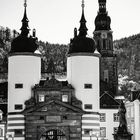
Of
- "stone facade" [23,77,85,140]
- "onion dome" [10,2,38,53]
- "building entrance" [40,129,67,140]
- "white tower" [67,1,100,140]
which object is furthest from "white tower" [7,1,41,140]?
"white tower" [67,1,100,140]

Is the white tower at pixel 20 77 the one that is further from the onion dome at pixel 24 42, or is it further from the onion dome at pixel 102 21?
the onion dome at pixel 102 21

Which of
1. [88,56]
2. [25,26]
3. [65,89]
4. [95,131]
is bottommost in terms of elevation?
[95,131]

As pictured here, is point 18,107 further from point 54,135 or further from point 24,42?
point 24,42

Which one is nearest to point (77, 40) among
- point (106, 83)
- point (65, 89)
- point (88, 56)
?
point (88, 56)

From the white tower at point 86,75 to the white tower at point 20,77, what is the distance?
219 inches

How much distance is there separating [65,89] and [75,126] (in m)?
5.77

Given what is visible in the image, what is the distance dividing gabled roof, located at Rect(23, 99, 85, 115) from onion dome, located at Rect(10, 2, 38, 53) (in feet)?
29.6

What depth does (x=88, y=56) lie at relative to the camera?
75.2 m

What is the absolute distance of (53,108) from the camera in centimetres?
7219

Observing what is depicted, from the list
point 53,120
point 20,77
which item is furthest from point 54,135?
point 20,77

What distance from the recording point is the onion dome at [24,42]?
75.8 metres

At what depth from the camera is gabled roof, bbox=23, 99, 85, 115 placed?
7206 centimetres

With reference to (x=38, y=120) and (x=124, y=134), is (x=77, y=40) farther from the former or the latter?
(x=124, y=134)

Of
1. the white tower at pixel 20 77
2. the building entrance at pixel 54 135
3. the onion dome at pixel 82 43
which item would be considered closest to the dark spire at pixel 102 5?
the onion dome at pixel 82 43
